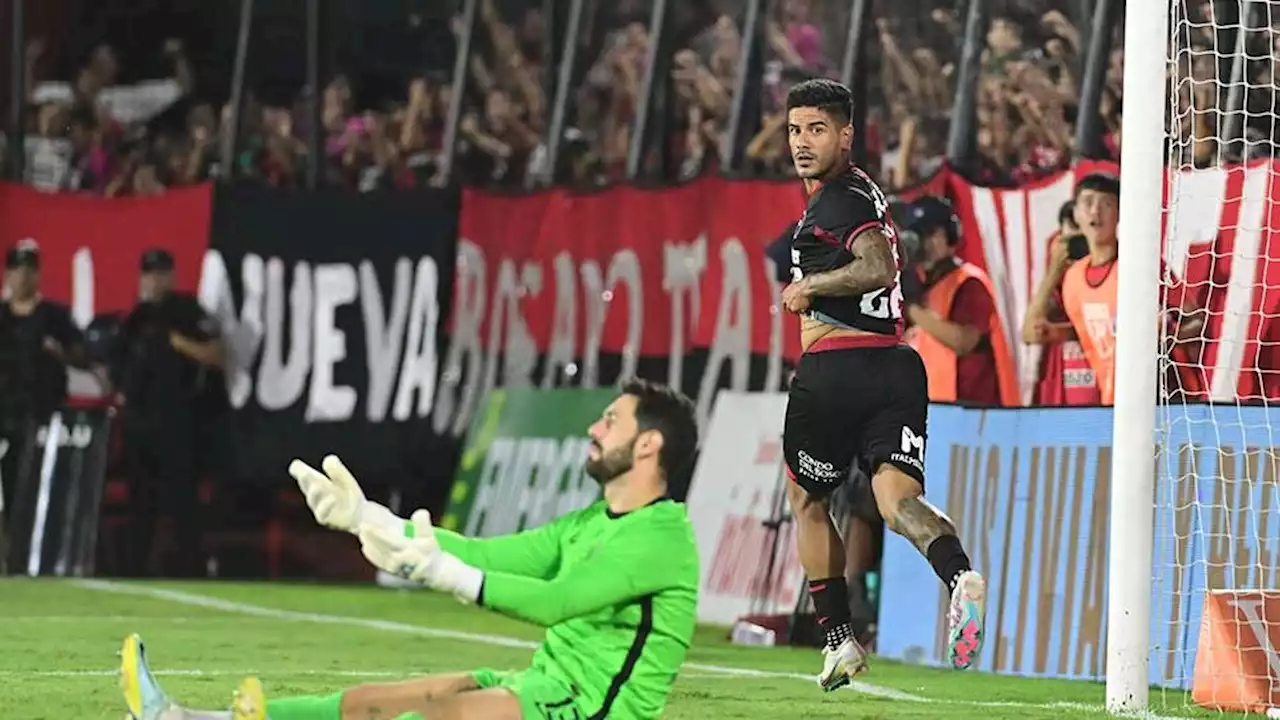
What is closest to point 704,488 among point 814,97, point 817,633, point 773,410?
point 773,410

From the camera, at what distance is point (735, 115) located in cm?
1555

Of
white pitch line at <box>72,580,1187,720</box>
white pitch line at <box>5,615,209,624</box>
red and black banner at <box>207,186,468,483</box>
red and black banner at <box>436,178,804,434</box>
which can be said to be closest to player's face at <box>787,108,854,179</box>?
white pitch line at <box>72,580,1187,720</box>

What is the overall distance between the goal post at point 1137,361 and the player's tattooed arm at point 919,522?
2.57 ft

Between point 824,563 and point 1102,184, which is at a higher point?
point 1102,184

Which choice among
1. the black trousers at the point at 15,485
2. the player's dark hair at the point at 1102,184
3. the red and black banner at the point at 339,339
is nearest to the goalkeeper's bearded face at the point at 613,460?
the player's dark hair at the point at 1102,184

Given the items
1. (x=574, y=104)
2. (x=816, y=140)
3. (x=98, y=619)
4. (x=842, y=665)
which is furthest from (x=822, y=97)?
(x=574, y=104)

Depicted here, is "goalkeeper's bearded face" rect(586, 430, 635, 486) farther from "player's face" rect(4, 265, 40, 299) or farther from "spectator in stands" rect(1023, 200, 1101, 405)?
"player's face" rect(4, 265, 40, 299)

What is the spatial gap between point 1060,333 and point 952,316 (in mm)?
575

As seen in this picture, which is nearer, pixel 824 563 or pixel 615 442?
pixel 615 442

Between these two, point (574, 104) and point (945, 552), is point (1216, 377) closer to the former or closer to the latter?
point (945, 552)

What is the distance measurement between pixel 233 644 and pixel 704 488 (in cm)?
334

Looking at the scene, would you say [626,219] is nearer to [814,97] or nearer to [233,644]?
[233,644]

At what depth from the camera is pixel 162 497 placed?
57.1 feet

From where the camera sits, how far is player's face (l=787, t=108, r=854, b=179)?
29.0 feet
